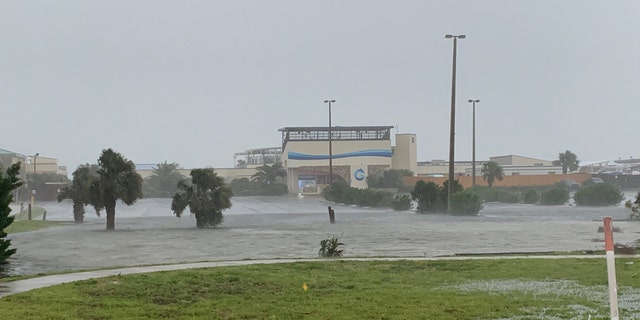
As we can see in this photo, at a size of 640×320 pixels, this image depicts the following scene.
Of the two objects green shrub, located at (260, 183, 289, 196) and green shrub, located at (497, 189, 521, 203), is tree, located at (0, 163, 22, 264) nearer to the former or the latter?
green shrub, located at (497, 189, 521, 203)

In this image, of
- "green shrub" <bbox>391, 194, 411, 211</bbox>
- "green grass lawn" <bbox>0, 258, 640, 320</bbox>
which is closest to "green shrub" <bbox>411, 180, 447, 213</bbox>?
→ "green shrub" <bbox>391, 194, 411, 211</bbox>

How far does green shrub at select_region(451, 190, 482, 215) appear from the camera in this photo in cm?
5288

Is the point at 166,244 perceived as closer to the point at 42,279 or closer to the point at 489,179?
the point at 42,279

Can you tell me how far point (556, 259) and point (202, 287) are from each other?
30.6 ft

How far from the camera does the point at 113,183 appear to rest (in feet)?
139

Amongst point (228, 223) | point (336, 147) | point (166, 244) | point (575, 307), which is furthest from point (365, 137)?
point (575, 307)

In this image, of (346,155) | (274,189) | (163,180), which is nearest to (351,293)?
(346,155)

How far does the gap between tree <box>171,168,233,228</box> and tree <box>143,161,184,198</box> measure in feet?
288

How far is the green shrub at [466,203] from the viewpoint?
52875mm

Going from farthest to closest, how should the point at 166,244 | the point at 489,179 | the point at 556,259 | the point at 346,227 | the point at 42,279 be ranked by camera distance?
the point at 489,179 → the point at 346,227 → the point at 166,244 → the point at 556,259 → the point at 42,279

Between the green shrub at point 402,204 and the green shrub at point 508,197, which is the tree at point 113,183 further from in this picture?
the green shrub at point 508,197

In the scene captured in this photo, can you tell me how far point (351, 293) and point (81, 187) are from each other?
34353mm

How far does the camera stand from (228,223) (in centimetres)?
4619

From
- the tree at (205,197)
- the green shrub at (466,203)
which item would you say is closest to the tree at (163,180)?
the green shrub at (466,203)
